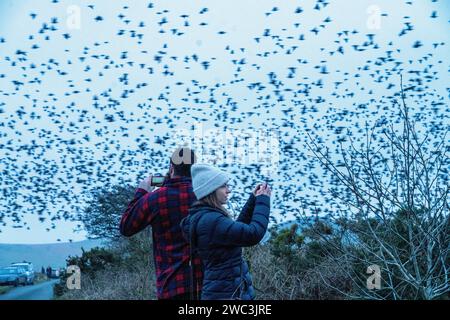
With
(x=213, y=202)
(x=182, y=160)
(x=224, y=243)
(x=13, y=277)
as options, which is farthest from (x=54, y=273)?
(x=224, y=243)

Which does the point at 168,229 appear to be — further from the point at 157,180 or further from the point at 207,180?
the point at 207,180

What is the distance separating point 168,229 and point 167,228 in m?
0.01

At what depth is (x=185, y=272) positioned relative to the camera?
14.3 ft

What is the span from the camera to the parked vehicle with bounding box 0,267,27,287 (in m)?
20.2

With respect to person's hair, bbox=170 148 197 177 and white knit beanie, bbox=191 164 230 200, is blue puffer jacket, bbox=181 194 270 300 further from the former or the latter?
person's hair, bbox=170 148 197 177

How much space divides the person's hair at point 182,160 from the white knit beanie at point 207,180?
37 centimetres

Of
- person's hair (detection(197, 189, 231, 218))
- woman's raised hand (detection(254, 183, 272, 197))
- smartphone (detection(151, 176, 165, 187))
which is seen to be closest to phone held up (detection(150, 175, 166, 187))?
smartphone (detection(151, 176, 165, 187))

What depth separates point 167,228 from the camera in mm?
4406

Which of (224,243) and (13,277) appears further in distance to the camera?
(13,277)

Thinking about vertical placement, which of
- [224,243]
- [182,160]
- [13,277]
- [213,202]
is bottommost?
[13,277]

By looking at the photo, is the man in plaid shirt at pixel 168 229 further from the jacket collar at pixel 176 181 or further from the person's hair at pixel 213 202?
the person's hair at pixel 213 202
